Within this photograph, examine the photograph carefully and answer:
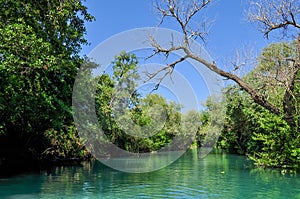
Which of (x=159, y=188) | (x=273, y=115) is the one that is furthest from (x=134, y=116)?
(x=159, y=188)

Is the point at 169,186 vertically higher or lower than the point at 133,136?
lower

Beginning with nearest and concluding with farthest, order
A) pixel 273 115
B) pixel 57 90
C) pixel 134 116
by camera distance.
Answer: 1. pixel 57 90
2. pixel 273 115
3. pixel 134 116

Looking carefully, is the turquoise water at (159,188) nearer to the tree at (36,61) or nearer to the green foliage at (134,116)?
the tree at (36,61)

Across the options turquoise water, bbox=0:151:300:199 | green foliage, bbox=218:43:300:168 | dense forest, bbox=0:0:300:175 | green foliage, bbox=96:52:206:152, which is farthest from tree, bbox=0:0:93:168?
green foliage, bbox=218:43:300:168

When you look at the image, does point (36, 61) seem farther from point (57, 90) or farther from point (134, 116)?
point (134, 116)

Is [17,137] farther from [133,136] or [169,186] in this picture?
[133,136]

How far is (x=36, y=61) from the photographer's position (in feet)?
36.0

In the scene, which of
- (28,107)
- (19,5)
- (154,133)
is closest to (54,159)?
(28,107)

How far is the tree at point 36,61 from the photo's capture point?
10.8 meters

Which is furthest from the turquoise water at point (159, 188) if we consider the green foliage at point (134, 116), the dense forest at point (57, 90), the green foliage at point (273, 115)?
the green foliage at point (134, 116)

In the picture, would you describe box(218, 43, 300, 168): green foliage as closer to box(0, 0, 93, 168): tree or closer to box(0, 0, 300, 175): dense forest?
box(0, 0, 300, 175): dense forest

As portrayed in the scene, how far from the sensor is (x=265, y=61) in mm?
12039

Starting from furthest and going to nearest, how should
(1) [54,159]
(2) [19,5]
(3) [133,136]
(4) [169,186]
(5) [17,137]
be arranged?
(3) [133,136]
(1) [54,159]
(5) [17,137]
(2) [19,5]
(4) [169,186]

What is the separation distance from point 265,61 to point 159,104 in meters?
37.7
